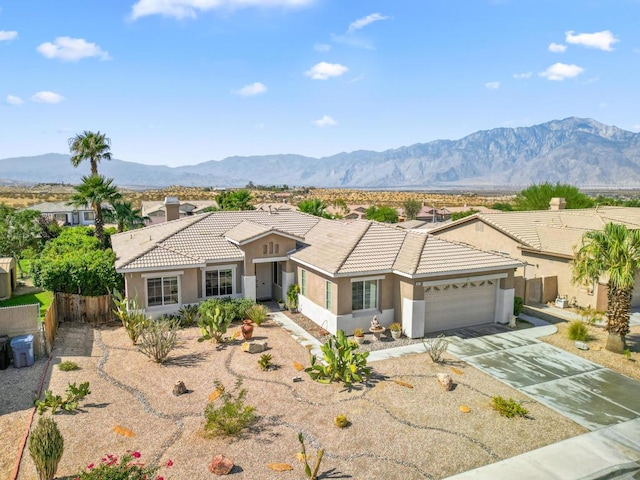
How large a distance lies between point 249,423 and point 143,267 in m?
11.4

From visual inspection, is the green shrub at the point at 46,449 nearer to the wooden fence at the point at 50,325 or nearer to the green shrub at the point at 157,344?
the green shrub at the point at 157,344

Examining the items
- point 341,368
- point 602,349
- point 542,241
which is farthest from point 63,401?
point 542,241

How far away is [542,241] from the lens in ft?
94.9

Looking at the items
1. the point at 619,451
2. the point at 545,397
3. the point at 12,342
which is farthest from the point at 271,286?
the point at 619,451

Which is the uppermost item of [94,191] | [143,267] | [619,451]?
[94,191]

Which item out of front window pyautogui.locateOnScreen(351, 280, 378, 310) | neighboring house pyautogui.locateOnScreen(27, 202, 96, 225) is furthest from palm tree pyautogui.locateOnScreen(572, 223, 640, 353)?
neighboring house pyautogui.locateOnScreen(27, 202, 96, 225)

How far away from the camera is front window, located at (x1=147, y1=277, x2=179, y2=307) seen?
22.1m

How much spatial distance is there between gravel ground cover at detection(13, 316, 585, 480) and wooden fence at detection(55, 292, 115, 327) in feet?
12.7

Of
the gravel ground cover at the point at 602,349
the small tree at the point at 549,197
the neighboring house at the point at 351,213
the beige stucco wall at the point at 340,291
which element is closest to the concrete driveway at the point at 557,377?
the gravel ground cover at the point at 602,349

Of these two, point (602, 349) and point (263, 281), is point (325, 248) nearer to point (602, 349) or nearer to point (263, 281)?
point (263, 281)

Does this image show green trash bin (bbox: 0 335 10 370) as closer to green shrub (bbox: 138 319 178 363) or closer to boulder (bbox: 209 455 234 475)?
green shrub (bbox: 138 319 178 363)

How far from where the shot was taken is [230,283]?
2458 cm

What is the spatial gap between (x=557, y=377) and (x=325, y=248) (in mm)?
12057

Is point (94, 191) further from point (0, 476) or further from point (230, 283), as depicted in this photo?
point (0, 476)
